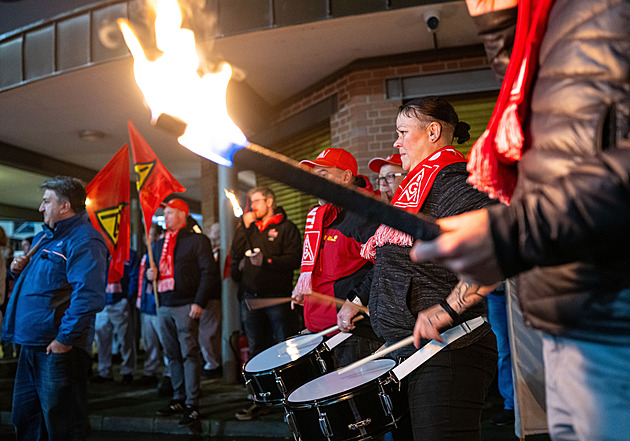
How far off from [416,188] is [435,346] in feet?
2.27

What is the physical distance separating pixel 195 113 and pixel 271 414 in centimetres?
530

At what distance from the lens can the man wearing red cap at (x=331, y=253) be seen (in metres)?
3.99

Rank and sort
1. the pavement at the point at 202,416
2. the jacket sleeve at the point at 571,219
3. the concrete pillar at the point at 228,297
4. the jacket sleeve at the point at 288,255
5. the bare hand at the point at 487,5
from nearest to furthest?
the jacket sleeve at the point at 571,219 → the bare hand at the point at 487,5 → the pavement at the point at 202,416 → the jacket sleeve at the point at 288,255 → the concrete pillar at the point at 228,297

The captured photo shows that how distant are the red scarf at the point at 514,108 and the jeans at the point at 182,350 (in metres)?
5.37

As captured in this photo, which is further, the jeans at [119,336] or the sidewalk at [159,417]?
the jeans at [119,336]

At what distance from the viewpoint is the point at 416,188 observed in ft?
7.95

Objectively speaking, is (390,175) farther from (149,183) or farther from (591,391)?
(591,391)

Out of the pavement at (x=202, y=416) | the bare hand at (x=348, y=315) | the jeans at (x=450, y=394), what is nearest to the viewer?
the jeans at (x=450, y=394)

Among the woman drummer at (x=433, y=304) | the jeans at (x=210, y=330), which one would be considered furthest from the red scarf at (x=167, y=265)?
the woman drummer at (x=433, y=304)

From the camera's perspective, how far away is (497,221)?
3.39 feet

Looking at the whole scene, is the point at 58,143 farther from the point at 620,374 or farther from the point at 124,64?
the point at 620,374

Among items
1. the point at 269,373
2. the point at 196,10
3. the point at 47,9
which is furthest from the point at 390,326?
the point at 47,9

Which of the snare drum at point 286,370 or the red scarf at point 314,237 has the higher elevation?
the red scarf at point 314,237

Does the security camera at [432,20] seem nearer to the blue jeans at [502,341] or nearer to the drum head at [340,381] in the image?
the blue jeans at [502,341]
